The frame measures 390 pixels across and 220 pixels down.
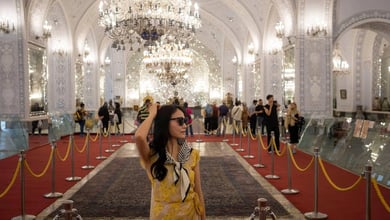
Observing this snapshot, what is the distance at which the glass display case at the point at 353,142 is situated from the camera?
7684 millimetres

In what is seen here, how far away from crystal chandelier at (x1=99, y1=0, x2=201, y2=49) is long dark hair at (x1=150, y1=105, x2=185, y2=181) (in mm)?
8487

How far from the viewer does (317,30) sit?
1313cm

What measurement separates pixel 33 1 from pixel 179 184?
1256 cm

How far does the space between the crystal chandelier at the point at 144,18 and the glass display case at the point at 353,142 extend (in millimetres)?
4833

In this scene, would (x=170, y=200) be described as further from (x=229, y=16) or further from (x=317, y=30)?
(x=229, y=16)

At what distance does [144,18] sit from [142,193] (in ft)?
18.7

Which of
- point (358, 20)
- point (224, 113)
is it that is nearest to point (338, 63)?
point (358, 20)

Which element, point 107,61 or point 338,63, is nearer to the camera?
point 338,63

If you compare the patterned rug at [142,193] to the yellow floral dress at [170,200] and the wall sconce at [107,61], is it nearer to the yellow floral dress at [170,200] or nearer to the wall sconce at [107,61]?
the yellow floral dress at [170,200]

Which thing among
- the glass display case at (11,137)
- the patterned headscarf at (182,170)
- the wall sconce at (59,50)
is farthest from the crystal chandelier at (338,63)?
the patterned headscarf at (182,170)

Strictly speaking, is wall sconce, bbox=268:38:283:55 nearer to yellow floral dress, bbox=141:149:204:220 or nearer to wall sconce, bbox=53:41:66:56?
wall sconce, bbox=53:41:66:56

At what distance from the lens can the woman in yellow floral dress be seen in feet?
8.31

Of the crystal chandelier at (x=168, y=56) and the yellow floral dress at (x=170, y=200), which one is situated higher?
the crystal chandelier at (x=168, y=56)

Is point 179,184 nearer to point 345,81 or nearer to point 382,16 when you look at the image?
point 382,16
